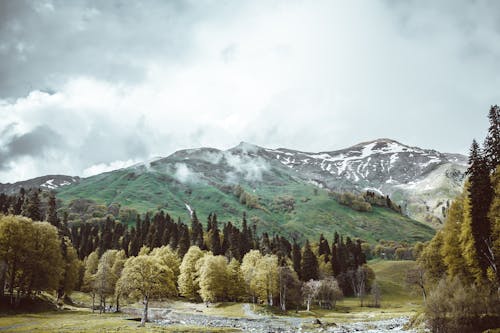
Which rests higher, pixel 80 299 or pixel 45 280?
pixel 45 280

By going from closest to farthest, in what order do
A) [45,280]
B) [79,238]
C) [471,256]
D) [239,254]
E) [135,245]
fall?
[471,256] → [45,280] → [239,254] → [135,245] → [79,238]

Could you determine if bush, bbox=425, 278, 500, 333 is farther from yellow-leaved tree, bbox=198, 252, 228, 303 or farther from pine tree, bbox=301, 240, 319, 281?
pine tree, bbox=301, 240, 319, 281

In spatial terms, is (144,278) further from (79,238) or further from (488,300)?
(79,238)

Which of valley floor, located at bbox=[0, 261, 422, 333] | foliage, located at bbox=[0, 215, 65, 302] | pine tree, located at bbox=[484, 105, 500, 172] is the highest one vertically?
pine tree, located at bbox=[484, 105, 500, 172]

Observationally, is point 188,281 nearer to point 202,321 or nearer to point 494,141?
point 202,321

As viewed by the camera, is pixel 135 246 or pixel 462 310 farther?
pixel 135 246

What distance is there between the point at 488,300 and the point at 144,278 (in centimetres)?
5139

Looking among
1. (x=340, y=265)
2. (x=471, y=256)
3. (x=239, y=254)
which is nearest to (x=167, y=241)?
(x=239, y=254)

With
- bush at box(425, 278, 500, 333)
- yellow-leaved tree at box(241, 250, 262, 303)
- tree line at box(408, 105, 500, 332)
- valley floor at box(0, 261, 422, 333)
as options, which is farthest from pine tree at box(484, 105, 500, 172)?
yellow-leaved tree at box(241, 250, 262, 303)

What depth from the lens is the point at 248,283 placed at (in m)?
115

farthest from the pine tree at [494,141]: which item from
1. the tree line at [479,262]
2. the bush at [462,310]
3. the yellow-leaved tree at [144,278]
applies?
the yellow-leaved tree at [144,278]

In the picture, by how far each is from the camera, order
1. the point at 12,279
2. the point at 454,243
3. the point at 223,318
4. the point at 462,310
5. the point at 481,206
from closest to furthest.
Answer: the point at 462,310 < the point at 481,206 < the point at 454,243 < the point at 12,279 < the point at 223,318

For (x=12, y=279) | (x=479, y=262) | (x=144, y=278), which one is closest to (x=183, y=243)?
(x=12, y=279)

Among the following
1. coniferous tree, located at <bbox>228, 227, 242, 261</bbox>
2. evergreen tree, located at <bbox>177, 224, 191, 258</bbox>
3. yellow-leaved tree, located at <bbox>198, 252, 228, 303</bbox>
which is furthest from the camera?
evergreen tree, located at <bbox>177, 224, 191, 258</bbox>
